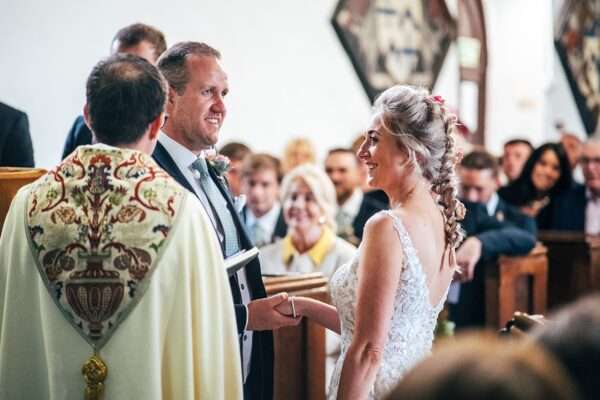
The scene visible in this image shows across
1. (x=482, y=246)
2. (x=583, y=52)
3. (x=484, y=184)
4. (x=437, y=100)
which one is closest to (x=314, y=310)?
(x=437, y=100)

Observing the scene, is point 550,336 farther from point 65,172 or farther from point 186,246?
point 65,172

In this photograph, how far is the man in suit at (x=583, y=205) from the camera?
8391 mm

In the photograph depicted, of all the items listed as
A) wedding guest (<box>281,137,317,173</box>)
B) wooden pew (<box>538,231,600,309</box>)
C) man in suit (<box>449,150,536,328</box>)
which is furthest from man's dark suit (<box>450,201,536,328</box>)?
wedding guest (<box>281,137,317,173</box>)

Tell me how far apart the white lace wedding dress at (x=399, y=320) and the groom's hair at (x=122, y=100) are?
0.93 meters

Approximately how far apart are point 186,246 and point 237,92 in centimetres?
675

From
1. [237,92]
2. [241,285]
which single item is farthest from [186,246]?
[237,92]

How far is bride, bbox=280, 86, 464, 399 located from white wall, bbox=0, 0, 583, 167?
163 inches

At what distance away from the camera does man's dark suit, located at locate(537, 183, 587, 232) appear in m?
8.62

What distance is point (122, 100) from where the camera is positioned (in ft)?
9.35

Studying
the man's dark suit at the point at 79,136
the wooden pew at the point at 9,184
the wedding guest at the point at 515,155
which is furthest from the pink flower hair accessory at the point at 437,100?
the wedding guest at the point at 515,155

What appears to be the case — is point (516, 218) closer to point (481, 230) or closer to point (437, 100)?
point (481, 230)

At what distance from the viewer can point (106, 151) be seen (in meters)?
2.86

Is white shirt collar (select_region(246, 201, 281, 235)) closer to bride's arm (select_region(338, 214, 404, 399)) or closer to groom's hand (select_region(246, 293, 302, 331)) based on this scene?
groom's hand (select_region(246, 293, 302, 331))

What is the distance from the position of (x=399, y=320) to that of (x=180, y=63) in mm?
1117
